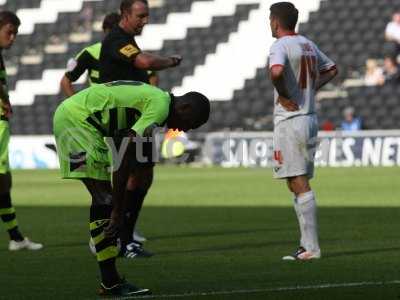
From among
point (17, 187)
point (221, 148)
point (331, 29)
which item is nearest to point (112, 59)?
point (17, 187)

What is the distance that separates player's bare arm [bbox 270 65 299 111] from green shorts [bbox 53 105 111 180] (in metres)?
2.19

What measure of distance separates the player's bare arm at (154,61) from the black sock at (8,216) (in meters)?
2.14

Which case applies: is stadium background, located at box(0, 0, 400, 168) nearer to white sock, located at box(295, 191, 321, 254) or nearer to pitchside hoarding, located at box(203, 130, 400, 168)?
pitchside hoarding, located at box(203, 130, 400, 168)

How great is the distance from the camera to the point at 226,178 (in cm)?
2339

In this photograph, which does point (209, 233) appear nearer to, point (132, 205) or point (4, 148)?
point (132, 205)

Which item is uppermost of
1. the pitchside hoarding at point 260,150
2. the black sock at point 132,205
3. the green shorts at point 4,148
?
the green shorts at point 4,148

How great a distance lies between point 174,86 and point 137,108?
25539 mm

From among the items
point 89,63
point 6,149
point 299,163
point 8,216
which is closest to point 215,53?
point 89,63

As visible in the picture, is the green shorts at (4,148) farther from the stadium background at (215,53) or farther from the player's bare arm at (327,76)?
the stadium background at (215,53)

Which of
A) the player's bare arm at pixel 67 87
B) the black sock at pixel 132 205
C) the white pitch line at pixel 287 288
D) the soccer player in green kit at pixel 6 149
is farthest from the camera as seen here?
the player's bare arm at pixel 67 87

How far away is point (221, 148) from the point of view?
96.1ft

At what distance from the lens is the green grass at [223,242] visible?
7680mm

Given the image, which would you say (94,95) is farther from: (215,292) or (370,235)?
(370,235)

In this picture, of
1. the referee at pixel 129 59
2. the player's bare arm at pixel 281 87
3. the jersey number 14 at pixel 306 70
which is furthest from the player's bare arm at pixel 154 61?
the jersey number 14 at pixel 306 70
